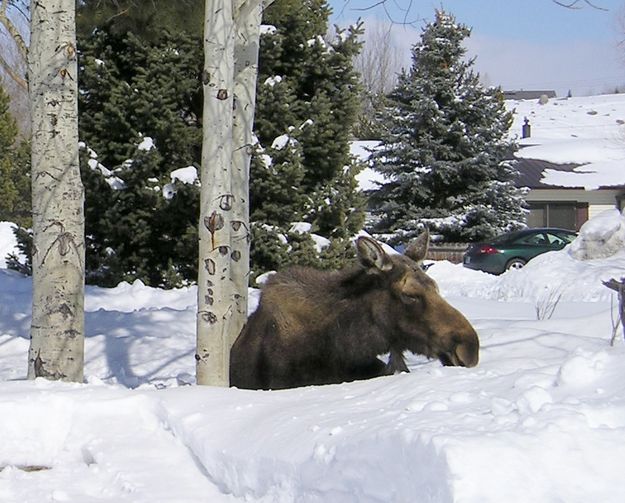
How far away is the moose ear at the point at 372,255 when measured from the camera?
6328 mm

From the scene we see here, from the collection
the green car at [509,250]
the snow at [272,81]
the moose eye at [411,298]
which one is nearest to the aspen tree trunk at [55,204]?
the moose eye at [411,298]

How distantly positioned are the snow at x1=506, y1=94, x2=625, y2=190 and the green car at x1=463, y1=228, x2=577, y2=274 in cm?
698

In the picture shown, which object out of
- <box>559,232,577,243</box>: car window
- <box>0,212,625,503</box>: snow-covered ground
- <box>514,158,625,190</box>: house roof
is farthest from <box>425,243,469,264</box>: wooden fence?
<box>0,212,625,503</box>: snow-covered ground

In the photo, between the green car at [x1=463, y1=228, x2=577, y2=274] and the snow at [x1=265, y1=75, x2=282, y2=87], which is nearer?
the snow at [x1=265, y1=75, x2=282, y2=87]

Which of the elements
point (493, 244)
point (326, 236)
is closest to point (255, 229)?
point (326, 236)

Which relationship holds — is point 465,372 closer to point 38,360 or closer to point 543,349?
point 543,349

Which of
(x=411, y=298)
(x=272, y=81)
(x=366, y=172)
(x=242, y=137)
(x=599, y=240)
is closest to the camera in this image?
(x=411, y=298)

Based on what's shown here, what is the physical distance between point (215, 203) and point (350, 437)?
124 inches

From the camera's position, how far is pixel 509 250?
93.8ft

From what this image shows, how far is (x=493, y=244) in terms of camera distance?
94.2 feet

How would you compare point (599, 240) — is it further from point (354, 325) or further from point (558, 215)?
point (558, 215)

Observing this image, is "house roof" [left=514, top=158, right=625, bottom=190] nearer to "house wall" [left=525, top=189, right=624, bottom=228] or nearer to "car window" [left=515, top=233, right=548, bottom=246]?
"house wall" [left=525, top=189, right=624, bottom=228]

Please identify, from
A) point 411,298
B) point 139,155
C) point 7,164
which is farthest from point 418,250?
point 7,164

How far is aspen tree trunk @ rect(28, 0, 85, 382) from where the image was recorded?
664 centimetres
